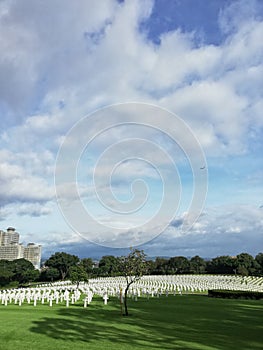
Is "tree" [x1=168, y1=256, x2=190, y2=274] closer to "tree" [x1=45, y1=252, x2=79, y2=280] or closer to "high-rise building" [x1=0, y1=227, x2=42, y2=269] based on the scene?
"tree" [x1=45, y1=252, x2=79, y2=280]

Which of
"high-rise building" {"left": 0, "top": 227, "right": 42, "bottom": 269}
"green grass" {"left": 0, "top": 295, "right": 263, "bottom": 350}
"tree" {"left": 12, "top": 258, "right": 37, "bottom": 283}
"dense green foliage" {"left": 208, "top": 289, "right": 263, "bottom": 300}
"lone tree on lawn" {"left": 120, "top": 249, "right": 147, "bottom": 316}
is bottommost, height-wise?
"green grass" {"left": 0, "top": 295, "right": 263, "bottom": 350}

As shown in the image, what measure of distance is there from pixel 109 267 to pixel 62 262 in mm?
11932

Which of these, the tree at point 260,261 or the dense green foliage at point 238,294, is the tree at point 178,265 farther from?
the dense green foliage at point 238,294

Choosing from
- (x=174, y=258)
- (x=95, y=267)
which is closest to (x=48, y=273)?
(x=95, y=267)

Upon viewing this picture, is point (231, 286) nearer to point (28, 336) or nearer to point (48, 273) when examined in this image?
point (28, 336)

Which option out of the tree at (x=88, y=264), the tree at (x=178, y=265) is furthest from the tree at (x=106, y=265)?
the tree at (x=178, y=265)

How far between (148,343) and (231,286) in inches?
1495

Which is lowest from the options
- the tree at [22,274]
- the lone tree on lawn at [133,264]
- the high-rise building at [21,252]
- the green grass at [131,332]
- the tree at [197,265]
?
the green grass at [131,332]

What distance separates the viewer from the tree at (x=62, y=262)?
282 feet

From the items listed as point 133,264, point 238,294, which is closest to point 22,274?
point 238,294

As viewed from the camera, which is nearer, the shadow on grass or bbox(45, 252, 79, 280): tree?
the shadow on grass

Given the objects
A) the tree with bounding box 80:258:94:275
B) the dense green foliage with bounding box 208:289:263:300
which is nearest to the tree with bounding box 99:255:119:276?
the tree with bounding box 80:258:94:275

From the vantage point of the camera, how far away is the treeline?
7731 cm

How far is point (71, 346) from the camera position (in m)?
11.7
